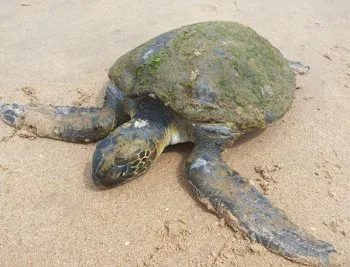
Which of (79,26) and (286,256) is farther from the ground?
(286,256)

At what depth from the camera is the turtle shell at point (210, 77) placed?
2.77m

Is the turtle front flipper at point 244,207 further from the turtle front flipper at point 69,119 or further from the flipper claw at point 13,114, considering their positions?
the flipper claw at point 13,114

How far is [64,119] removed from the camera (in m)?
3.13

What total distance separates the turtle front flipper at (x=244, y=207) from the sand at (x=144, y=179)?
0.23 feet

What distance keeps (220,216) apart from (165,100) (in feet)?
3.06

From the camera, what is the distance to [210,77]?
111 inches

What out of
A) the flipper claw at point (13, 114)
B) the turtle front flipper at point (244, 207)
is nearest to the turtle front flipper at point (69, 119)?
the flipper claw at point (13, 114)

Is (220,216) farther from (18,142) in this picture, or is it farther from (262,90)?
(18,142)

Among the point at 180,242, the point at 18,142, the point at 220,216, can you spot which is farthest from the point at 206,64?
the point at 18,142

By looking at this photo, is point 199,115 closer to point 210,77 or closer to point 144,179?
point 210,77

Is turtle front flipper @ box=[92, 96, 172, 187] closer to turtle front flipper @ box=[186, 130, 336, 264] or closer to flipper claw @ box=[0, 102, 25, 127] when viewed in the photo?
turtle front flipper @ box=[186, 130, 336, 264]

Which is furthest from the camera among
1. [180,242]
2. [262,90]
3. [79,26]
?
[79,26]

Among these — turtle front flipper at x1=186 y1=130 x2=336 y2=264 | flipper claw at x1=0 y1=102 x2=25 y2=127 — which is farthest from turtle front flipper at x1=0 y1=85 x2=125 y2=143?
turtle front flipper at x1=186 y1=130 x2=336 y2=264

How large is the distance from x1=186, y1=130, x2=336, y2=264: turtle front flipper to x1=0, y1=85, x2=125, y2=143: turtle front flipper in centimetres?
81
